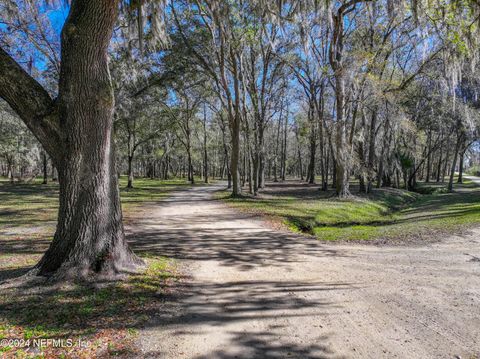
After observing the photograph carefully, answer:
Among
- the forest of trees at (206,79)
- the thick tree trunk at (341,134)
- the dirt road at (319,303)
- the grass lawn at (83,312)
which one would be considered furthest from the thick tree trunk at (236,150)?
the grass lawn at (83,312)

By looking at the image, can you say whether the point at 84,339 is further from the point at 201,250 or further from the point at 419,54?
the point at 419,54

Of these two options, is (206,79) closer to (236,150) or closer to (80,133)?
(236,150)

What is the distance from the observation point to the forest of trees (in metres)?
4.39

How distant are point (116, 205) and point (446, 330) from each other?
473 centimetres

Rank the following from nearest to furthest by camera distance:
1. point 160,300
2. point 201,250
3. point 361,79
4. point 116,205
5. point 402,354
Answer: point 402,354
point 160,300
point 116,205
point 201,250
point 361,79

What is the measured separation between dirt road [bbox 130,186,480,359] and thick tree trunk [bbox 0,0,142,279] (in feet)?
5.29

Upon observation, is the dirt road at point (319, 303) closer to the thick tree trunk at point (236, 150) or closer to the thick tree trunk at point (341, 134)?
the thick tree trunk at point (341, 134)

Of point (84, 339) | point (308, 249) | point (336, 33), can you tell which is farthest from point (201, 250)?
point (336, 33)

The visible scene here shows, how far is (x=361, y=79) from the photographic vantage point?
48.2ft

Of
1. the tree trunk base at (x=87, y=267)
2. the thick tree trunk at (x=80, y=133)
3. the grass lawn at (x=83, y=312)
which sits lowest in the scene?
the grass lawn at (x=83, y=312)

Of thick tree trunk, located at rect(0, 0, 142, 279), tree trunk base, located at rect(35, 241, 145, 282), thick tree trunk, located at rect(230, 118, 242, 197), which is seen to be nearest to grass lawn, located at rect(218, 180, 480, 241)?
thick tree trunk, located at rect(230, 118, 242, 197)

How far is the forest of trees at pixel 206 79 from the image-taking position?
4.39m

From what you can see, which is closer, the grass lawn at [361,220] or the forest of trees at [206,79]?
the forest of trees at [206,79]

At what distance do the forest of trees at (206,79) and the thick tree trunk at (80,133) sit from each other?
0.6 inches
